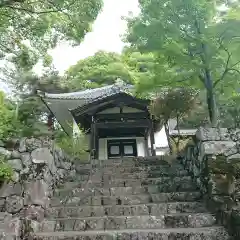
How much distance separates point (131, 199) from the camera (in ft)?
18.6

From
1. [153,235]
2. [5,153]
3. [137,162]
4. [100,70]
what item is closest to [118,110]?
[137,162]

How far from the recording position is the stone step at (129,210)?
5203 millimetres

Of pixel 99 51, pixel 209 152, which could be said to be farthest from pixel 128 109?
pixel 99 51

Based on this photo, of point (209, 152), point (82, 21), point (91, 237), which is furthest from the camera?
point (82, 21)

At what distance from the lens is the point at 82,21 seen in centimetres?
886

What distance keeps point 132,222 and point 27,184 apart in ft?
6.59

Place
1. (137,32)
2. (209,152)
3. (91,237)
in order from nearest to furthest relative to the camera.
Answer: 1. (91,237)
2. (209,152)
3. (137,32)

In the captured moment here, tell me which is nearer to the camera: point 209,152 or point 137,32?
point 209,152

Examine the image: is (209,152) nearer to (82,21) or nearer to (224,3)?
(224,3)

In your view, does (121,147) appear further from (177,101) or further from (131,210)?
(131,210)

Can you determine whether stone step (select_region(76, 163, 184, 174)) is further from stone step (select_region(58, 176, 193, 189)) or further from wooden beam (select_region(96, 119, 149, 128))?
wooden beam (select_region(96, 119, 149, 128))

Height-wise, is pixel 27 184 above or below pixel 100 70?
below

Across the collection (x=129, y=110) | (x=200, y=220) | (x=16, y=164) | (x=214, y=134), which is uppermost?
(x=129, y=110)

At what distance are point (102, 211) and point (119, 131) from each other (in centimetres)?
1066
